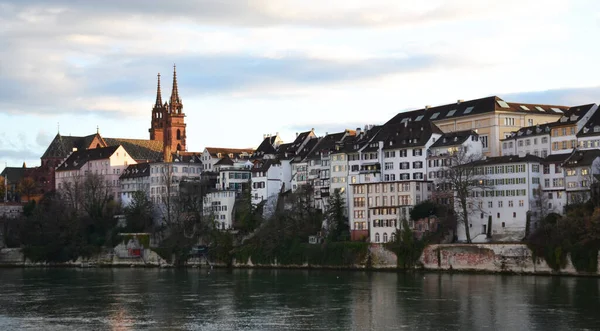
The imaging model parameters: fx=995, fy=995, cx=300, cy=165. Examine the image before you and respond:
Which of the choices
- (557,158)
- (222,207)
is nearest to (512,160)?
(557,158)

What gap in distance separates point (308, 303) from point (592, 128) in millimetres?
39534

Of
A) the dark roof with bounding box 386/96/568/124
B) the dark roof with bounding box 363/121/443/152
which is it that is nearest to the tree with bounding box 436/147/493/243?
the dark roof with bounding box 363/121/443/152

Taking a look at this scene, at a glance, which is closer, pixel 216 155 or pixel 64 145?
pixel 216 155

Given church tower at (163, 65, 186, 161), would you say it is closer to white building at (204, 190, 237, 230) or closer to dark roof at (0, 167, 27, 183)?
dark roof at (0, 167, 27, 183)

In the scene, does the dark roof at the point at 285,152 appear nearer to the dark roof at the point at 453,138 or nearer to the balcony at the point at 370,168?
the balcony at the point at 370,168

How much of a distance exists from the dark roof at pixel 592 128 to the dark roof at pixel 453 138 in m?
10.1

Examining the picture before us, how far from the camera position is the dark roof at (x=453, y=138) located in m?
94.0

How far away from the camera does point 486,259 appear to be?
80.2 m

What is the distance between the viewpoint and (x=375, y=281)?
7612 centimetres

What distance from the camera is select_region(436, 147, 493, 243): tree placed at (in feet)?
282

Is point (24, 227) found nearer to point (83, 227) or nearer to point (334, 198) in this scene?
point (83, 227)

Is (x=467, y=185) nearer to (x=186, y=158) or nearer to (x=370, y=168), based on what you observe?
(x=370, y=168)

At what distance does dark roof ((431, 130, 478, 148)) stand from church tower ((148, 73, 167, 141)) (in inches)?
3226

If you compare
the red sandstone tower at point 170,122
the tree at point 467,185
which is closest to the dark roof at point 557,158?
the tree at point 467,185
